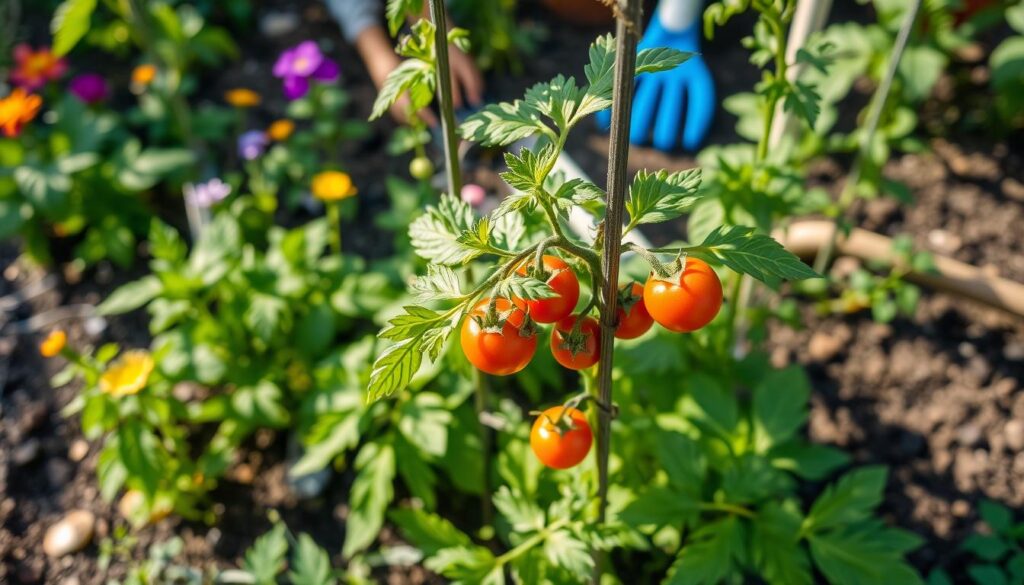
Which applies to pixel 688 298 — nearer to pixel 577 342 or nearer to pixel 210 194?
pixel 577 342

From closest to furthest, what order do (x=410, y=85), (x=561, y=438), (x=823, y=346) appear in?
(x=561, y=438) < (x=410, y=85) < (x=823, y=346)

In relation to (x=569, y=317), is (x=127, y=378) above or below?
below

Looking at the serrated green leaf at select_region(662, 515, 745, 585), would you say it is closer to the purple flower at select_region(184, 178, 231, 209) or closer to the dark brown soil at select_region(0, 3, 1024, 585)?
the dark brown soil at select_region(0, 3, 1024, 585)

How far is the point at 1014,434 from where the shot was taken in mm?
1951

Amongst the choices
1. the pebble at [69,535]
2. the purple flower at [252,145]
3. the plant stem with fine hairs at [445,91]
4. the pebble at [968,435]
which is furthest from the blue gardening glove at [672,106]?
the pebble at [69,535]

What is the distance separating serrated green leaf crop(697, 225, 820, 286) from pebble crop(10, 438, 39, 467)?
185 centimetres

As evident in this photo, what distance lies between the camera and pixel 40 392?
2166mm

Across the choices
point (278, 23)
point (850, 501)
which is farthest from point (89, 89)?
point (850, 501)

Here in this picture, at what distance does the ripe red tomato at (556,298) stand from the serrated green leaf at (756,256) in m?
0.18

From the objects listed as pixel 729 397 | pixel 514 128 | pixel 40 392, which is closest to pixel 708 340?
pixel 729 397

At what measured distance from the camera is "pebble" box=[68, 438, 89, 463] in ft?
6.69

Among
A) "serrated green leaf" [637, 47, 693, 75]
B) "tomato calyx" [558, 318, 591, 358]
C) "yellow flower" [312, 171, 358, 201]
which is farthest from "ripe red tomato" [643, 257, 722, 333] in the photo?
"yellow flower" [312, 171, 358, 201]

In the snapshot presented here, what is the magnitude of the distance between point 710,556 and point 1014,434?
103 centimetres

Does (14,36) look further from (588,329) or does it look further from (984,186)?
(984,186)
